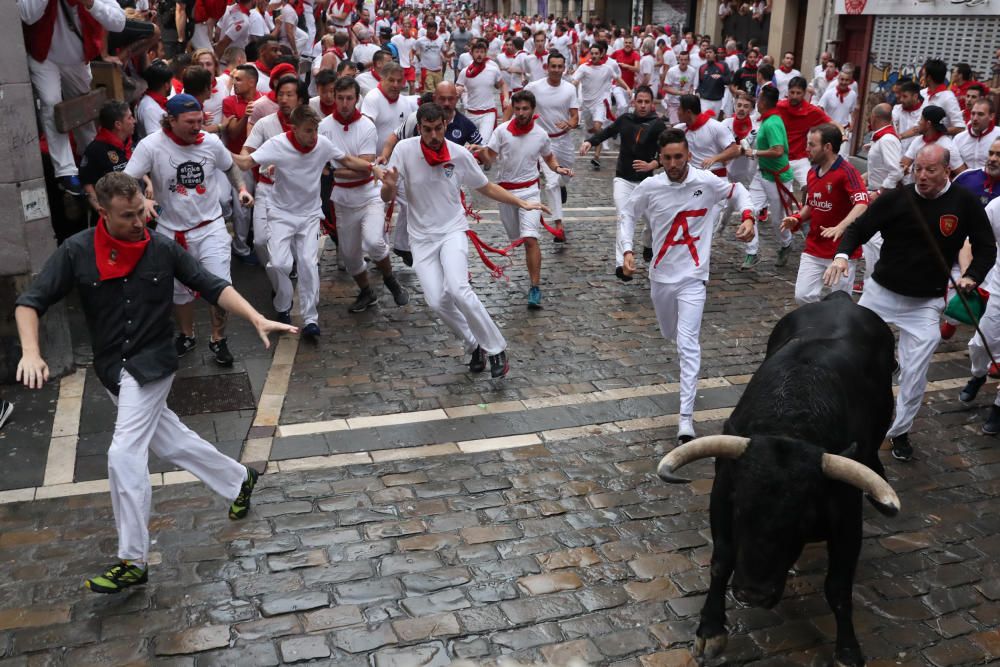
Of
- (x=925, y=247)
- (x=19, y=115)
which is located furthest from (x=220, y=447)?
(x=925, y=247)

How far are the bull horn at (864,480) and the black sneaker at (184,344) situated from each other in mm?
6122

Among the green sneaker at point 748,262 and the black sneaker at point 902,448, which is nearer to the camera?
the black sneaker at point 902,448

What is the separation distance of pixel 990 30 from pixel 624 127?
10515mm

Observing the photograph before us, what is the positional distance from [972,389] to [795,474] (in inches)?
173

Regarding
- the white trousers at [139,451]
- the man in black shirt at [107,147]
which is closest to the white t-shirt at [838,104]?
the man in black shirt at [107,147]

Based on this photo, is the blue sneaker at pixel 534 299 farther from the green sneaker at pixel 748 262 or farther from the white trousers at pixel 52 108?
the white trousers at pixel 52 108

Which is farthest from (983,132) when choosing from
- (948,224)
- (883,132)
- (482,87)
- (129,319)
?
(129,319)

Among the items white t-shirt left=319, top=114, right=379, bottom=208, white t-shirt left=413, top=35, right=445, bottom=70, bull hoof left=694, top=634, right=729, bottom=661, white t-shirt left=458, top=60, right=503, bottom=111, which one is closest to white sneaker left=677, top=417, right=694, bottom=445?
bull hoof left=694, top=634, right=729, bottom=661

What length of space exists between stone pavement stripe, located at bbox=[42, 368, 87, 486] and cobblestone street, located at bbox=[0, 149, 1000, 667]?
21 mm

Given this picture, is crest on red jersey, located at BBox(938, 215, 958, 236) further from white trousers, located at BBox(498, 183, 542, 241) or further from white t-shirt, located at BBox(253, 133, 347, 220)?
white t-shirt, located at BBox(253, 133, 347, 220)

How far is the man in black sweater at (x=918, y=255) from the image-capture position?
6645 mm

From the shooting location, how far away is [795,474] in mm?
4133

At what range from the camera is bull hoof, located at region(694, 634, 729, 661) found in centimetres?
458

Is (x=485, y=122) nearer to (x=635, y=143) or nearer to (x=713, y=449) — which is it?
(x=635, y=143)
